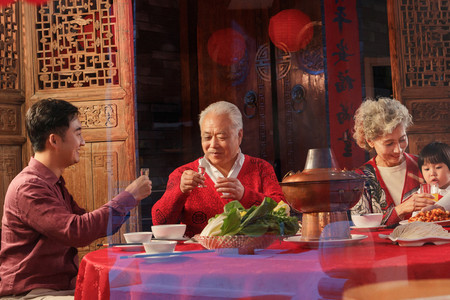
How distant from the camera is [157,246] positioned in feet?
3.41

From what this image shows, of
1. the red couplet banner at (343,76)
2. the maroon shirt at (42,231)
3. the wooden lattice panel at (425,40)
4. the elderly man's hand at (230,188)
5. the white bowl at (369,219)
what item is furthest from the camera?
the red couplet banner at (343,76)

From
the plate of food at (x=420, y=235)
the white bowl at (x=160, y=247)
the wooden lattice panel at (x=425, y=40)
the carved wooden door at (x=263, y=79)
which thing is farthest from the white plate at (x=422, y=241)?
the carved wooden door at (x=263, y=79)

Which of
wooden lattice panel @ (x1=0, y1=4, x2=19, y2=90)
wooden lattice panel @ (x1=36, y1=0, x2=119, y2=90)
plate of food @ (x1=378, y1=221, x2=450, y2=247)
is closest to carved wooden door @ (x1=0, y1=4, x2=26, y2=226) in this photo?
wooden lattice panel @ (x1=0, y1=4, x2=19, y2=90)

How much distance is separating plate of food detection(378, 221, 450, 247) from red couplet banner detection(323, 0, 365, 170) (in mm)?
2330

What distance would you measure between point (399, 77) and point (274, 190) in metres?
1.59

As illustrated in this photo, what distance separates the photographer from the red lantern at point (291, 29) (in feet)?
13.7

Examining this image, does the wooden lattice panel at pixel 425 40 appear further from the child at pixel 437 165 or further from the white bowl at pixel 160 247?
the white bowl at pixel 160 247

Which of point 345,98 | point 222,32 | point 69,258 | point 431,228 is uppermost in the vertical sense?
point 222,32

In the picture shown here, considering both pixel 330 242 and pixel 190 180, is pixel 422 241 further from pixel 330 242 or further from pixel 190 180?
pixel 190 180

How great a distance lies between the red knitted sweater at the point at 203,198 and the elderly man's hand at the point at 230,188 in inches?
1.1

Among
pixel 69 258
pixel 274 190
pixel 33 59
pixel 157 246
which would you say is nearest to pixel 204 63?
pixel 33 59

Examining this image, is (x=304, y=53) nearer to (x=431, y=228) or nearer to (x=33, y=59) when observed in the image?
(x=33, y=59)

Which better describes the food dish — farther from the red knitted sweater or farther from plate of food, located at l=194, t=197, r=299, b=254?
the red knitted sweater

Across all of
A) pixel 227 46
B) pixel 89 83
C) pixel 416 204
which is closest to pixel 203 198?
pixel 416 204
